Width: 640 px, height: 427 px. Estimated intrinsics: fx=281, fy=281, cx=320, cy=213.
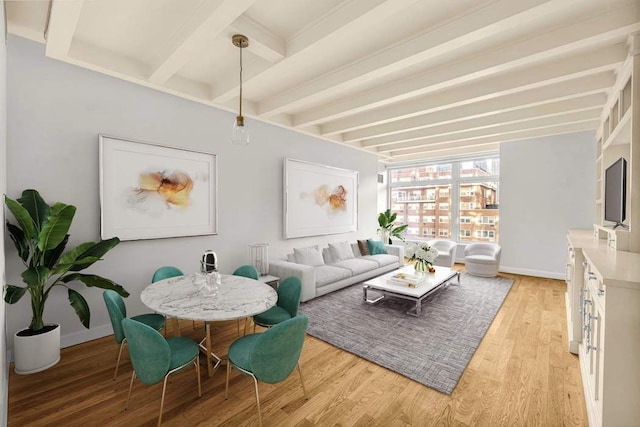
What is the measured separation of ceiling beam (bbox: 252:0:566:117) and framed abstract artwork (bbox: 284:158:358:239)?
6.08 feet

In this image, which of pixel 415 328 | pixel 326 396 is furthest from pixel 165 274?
pixel 415 328

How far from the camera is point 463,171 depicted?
7.55m

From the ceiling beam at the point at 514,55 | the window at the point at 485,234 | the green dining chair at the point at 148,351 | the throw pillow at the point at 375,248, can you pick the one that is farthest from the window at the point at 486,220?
the green dining chair at the point at 148,351

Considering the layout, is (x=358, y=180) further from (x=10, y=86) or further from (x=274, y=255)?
(x=10, y=86)

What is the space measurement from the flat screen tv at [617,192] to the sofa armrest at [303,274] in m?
3.53

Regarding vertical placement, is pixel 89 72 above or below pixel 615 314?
above

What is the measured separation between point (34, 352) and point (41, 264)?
76 cm

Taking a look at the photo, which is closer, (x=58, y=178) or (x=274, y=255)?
(x=58, y=178)

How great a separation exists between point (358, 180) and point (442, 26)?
450cm

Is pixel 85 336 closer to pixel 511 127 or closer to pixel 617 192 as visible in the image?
pixel 617 192

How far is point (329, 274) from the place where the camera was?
4.68 m

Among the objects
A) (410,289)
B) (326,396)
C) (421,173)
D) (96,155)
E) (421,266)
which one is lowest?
(326,396)

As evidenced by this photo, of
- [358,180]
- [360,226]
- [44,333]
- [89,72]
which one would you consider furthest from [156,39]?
[360,226]

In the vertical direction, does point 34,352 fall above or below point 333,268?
below
